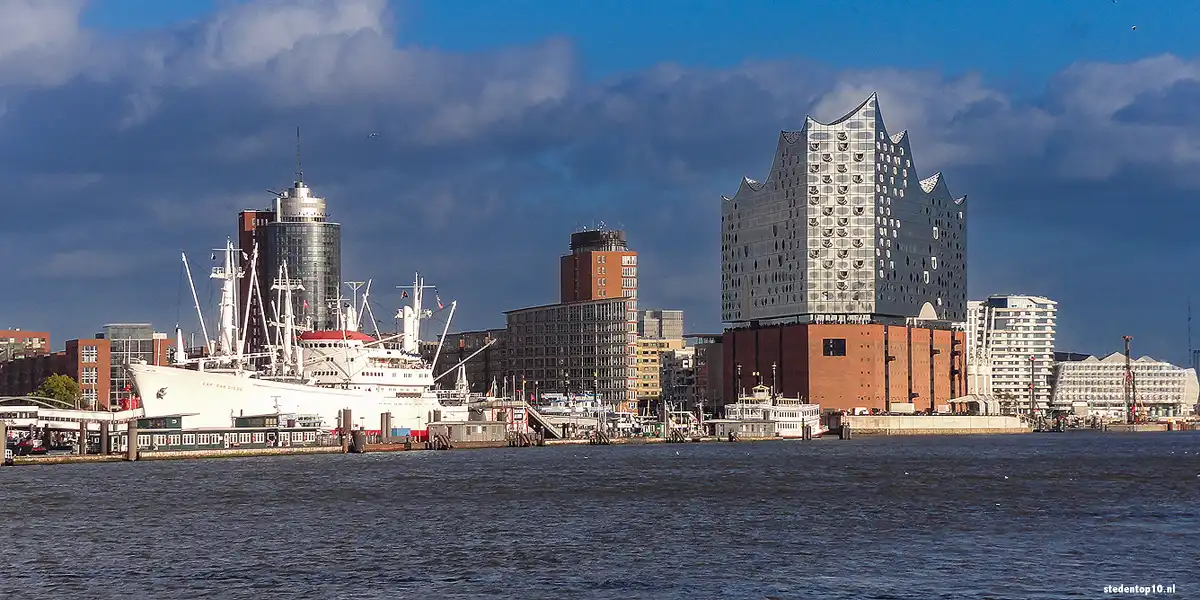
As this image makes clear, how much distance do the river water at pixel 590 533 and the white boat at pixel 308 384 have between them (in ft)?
123

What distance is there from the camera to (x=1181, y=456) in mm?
173375

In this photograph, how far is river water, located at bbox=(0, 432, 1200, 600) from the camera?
56281mm

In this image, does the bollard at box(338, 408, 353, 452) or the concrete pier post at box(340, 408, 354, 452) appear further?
the concrete pier post at box(340, 408, 354, 452)

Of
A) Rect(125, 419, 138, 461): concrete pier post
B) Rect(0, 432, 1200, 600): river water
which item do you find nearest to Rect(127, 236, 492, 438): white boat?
Rect(125, 419, 138, 461): concrete pier post

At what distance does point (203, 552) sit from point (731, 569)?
71.2 feet

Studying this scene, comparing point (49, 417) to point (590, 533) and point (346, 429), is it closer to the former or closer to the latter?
point (346, 429)

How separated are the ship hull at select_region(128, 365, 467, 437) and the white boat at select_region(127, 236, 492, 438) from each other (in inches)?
4.0

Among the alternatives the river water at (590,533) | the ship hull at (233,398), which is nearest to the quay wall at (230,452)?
the ship hull at (233,398)

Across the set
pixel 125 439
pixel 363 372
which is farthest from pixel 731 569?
pixel 363 372

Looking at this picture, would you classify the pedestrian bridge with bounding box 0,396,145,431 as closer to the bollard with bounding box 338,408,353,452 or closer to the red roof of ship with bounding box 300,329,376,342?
the bollard with bounding box 338,408,353,452

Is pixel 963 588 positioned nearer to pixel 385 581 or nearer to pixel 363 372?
pixel 385 581

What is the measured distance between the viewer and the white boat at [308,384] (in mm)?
167500

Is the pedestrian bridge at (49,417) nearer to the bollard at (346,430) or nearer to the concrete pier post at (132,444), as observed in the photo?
the concrete pier post at (132,444)

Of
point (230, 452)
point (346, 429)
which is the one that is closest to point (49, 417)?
point (230, 452)
